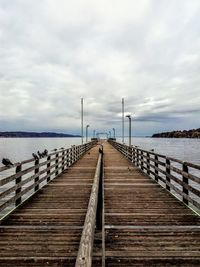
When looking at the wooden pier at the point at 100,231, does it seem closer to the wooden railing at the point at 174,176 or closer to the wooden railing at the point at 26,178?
the wooden railing at the point at 26,178

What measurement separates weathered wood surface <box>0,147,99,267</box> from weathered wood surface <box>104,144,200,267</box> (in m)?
0.75

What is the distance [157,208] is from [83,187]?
447 centimetres

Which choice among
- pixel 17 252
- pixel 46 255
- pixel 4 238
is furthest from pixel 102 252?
pixel 4 238

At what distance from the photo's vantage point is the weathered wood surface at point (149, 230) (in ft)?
19.0

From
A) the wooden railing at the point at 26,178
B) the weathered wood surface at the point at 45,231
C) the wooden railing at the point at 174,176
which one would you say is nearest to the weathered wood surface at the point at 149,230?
the wooden railing at the point at 174,176

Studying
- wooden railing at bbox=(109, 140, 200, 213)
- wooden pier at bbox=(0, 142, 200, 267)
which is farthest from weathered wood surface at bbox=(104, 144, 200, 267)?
wooden railing at bbox=(109, 140, 200, 213)

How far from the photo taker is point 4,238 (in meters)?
6.82

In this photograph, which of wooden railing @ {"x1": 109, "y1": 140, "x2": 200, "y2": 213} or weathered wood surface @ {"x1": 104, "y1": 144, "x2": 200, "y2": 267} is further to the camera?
wooden railing @ {"x1": 109, "y1": 140, "x2": 200, "y2": 213}

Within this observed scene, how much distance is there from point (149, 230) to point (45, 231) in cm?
231

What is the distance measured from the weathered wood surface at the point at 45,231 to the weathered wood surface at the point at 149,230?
75cm

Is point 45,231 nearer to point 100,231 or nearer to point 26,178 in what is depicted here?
point 100,231

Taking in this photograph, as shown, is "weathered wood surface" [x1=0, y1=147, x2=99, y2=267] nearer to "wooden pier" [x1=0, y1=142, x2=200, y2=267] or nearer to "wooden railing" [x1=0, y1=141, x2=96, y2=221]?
"wooden pier" [x1=0, y1=142, x2=200, y2=267]

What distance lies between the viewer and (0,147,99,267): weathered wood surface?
573 cm

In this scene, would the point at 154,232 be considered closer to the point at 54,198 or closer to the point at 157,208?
the point at 157,208
